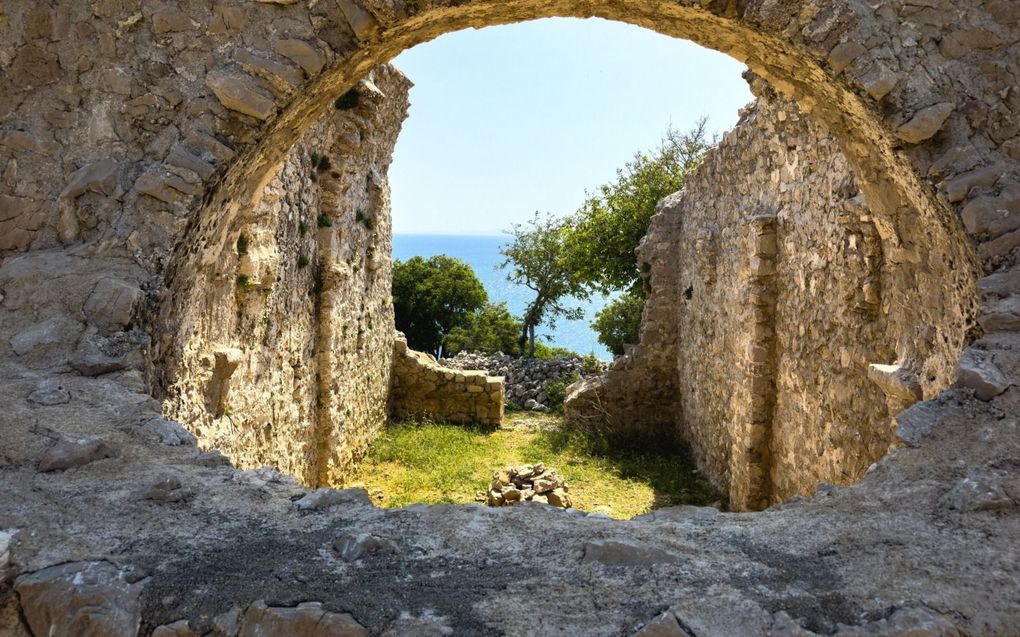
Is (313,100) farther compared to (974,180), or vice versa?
(313,100)

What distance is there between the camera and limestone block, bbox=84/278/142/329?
2631 millimetres

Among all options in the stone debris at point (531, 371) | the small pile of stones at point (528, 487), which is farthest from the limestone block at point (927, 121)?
the stone debris at point (531, 371)

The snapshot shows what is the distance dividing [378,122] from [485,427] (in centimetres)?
432

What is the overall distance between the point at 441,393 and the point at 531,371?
3.18 meters

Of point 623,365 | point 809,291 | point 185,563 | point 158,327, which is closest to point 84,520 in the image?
point 185,563

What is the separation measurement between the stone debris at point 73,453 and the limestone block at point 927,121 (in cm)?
303

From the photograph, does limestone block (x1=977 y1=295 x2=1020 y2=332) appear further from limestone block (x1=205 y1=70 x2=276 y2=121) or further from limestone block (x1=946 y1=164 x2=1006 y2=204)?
limestone block (x1=205 y1=70 x2=276 y2=121)

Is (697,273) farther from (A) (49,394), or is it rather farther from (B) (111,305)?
(A) (49,394)

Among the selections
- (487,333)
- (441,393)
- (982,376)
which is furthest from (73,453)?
(487,333)

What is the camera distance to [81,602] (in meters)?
1.45

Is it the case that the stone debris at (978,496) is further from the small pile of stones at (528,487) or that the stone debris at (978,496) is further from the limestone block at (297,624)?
the small pile of stones at (528,487)

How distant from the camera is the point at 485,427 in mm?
9516

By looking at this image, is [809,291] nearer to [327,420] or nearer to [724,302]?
[724,302]

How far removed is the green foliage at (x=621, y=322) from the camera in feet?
50.8
